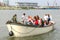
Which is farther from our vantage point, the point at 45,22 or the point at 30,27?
the point at 45,22

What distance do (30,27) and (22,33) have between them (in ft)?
3.51

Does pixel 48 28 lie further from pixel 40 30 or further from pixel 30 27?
pixel 30 27

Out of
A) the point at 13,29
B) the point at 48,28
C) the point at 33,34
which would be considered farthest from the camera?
the point at 48,28

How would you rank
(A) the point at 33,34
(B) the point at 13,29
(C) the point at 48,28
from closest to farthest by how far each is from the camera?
1. (B) the point at 13,29
2. (A) the point at 33,34
3. (C) the point at 48,28

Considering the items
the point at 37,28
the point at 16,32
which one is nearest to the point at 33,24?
the point at 37,28

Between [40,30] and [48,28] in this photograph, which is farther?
[48,28]

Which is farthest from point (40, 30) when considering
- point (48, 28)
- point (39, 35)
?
point (48, 28)

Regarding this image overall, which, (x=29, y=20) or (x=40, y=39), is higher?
(x=29, y=20)

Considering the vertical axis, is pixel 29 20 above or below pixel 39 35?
above

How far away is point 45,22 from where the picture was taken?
29594mm

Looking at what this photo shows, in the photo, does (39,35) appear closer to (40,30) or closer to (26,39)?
(40,30)

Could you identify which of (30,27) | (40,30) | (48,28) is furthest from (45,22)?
(30,27)

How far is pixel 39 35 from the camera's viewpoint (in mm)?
27000

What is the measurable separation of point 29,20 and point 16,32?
2.69 m
